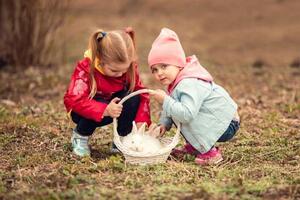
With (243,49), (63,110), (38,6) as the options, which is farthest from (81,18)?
(63,110)

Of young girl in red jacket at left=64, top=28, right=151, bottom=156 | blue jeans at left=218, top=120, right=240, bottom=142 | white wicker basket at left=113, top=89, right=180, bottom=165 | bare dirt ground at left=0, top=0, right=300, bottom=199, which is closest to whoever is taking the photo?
bare dirt ground at left=0, top=0, right=300, bottom=199

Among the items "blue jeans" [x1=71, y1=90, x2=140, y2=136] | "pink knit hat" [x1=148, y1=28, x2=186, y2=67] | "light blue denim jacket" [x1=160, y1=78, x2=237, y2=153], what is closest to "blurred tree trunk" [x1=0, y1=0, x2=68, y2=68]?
"blue jeans" [x1=71, y1=90, x2=140, y2=136]

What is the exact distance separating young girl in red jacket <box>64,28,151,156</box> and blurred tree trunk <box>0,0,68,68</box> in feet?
12.4

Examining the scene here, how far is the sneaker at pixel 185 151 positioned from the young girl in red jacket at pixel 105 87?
290 mm

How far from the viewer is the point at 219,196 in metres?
3.72

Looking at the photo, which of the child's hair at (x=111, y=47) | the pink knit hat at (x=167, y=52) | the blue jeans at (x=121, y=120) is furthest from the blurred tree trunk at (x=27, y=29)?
the pink knit hat at (x=167, y=52)

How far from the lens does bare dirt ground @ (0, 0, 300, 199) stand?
3.89 meters

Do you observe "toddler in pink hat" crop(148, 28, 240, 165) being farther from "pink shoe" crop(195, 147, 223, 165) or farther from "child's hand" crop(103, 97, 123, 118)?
"child's hand" crop(103, 97, 123, 118)

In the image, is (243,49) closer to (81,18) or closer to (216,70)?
(216,70)

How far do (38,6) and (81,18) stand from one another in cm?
444

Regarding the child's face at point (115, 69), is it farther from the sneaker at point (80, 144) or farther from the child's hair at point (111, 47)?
the sneaker at point (80, 144)

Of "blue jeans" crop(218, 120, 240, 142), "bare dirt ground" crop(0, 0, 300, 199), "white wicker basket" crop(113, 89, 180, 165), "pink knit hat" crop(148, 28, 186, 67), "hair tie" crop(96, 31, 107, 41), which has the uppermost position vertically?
→ "hair tie" crop(96, 31, 107, 41)

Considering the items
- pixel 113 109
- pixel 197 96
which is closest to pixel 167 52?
pixel 197 96

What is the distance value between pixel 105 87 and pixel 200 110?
27.2 inches
